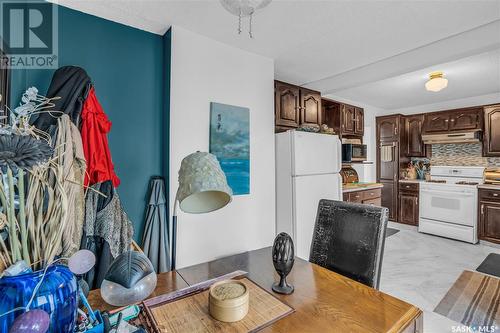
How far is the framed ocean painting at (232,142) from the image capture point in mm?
2326

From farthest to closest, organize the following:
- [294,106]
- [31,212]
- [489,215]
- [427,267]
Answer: [489,215] → [294,106] → [427,267] → [31,212]

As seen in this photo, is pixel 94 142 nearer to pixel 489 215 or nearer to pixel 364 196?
pixel 364 196

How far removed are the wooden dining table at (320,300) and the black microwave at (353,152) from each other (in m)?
3.01

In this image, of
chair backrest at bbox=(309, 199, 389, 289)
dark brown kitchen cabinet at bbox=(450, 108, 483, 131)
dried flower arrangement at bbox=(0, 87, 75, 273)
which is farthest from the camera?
dark brown kitchen cabinet at bbox=(450, 108, 483, 131)

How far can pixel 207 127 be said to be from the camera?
2293 millimetres

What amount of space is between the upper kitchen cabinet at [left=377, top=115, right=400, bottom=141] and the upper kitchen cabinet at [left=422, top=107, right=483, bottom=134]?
47 cm

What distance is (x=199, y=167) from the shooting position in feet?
3.09

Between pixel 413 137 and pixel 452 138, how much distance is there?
2.29 ft

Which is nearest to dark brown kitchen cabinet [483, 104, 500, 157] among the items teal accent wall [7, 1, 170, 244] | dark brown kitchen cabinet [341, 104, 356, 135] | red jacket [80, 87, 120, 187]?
dark brown kitchen cabinet [341, 104, 356, 135]

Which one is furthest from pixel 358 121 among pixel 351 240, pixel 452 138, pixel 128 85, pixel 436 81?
pixel 128 85

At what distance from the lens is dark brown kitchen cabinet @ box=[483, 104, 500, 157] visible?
398 cm

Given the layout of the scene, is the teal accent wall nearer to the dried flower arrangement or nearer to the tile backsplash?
the dried flower arrangement

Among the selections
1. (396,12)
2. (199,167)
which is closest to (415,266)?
(396,12)

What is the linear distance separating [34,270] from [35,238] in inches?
3.3
